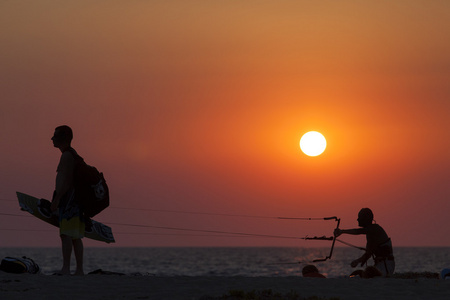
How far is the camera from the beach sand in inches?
475

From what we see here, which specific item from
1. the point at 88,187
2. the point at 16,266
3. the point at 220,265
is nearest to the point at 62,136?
the point at 88,187

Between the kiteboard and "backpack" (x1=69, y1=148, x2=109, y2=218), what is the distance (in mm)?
507

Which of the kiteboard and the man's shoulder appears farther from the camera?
the kiteboard

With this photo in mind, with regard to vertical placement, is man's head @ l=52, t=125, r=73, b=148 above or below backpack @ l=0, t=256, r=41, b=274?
above

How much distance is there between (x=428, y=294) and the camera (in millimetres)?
12336

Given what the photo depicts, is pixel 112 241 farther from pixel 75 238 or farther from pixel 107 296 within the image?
pixel 107 296

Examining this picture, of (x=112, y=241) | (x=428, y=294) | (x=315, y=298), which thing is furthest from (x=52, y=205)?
(x=428, y=294)

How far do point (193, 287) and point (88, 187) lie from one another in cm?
245

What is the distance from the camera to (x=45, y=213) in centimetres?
1429

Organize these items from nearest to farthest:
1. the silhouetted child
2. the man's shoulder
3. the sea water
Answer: the man's shoulder → the silhouetted child → the sea water

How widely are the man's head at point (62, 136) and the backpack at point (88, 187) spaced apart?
173 millimetres

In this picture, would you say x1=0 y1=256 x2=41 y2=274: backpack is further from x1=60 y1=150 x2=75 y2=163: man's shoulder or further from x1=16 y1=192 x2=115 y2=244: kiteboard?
x1=60 y1=150 x2=75 y2=163: man's shoulder

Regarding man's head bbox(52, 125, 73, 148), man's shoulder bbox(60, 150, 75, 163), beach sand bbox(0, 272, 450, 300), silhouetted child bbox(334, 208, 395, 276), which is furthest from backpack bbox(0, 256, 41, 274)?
silhouetted child bbox(334, 208, 395, 276)

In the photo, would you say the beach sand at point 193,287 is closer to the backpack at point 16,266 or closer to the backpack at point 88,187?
the backpack at point 16,266
